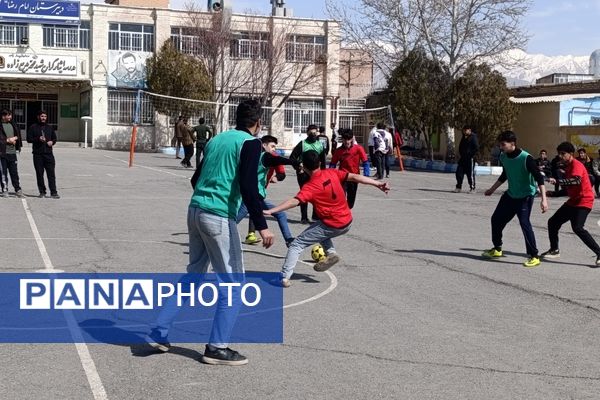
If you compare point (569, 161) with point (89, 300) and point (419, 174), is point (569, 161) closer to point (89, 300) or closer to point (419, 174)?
point (89, 300)

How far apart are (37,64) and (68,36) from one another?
256cm

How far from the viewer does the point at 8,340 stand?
22.6 ft

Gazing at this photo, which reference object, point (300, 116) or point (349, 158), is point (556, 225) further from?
point (300, 116)

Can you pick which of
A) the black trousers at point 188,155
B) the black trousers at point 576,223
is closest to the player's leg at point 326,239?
the black trousers at point 576,223

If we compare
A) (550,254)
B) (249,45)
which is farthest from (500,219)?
(249,45)

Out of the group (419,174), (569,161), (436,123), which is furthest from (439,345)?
(436,123)

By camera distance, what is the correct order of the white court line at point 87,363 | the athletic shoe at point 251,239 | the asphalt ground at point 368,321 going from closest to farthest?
the white court line at point 87,363 → the asphalt ground at point 368,321 → the athletic shoe at point 251,239

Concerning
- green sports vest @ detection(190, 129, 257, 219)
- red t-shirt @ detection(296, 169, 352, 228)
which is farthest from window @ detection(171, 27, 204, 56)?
green sports vest @ detection(190, 129, 257, 219)

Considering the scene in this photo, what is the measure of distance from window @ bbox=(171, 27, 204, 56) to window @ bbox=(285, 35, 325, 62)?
5337 millimetres

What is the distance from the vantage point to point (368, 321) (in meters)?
7.86

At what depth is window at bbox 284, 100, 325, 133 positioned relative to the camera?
51.8m

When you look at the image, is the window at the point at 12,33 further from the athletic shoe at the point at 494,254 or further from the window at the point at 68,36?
the athletic shoe at the point at 494,254

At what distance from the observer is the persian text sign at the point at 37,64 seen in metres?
47.1

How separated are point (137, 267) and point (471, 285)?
12.6 ft
